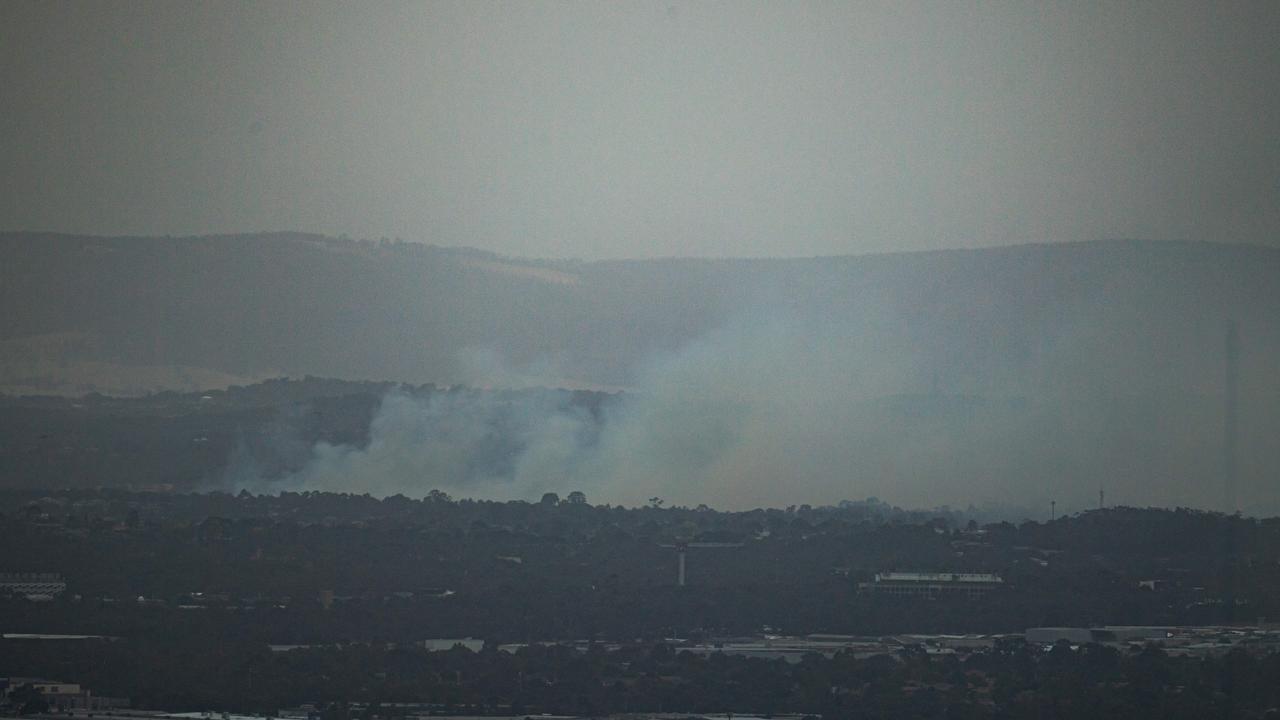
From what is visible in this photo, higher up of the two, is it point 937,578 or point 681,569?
point 681,569

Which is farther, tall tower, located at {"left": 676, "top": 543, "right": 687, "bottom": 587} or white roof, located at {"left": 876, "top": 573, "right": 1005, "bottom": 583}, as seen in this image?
white roof, located at {"left": 876, "top": 573, "right": 1005, "bottom": 583}

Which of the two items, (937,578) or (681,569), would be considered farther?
(681,569)

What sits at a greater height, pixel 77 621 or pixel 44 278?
pixel 44 278

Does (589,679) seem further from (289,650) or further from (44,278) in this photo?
(44,278)

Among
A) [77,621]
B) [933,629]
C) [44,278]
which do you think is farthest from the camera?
[44,278]

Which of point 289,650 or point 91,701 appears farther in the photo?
point 289,650

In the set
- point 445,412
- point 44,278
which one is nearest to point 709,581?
point 445,412

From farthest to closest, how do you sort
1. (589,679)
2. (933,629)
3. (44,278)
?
(44,278) < (933,629) < (589,679)

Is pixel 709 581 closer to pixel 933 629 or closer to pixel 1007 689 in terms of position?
pixel 933 629

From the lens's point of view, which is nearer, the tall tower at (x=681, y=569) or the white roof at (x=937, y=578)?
the tall tower at (x=681, y=569)
